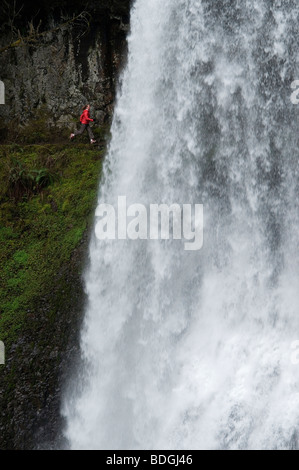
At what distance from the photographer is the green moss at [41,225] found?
773 centimetres

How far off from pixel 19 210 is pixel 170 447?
481 centimetres

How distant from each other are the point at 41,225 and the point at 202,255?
116 inches

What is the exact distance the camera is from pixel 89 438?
261 inches

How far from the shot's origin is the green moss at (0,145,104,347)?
773cm

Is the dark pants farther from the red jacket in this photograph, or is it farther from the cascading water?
the cascading water

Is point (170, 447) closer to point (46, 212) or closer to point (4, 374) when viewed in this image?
point (4, 374)

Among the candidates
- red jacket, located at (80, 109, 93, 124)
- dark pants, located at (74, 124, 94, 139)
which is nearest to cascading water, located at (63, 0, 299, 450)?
red jacket, located at (80, 109, 93, 124)

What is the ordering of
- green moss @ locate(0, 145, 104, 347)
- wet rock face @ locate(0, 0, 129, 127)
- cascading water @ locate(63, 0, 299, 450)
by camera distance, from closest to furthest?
cascading water @ locate(63, 0, 299, 450) → green moss @ locate(0, 145, 104, 347) → wet rock face @ locate(0, 0, 129, 127)

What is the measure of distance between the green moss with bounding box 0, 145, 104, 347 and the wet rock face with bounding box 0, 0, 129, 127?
2.61 feet

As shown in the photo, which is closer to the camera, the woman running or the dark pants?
the woman running

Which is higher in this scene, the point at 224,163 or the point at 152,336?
the point at 224,163

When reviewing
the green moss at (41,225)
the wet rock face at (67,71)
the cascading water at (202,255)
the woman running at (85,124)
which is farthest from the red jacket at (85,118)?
the cascading water at (202,255)

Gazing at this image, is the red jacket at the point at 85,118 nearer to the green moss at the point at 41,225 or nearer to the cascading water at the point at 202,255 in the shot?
the green moss at the point at 41,225
